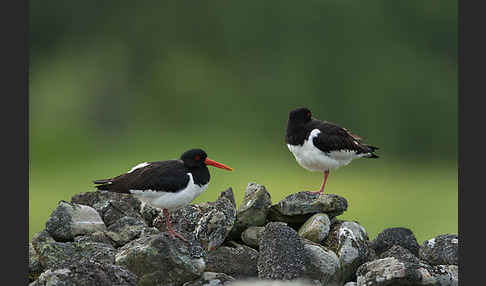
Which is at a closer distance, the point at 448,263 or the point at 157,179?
the point at 157,179

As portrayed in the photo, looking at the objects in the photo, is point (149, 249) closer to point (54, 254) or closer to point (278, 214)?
point (54, 254)

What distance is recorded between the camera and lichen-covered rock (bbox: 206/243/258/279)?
678cm

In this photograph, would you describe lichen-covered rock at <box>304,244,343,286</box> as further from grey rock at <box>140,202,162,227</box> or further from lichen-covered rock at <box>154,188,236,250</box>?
grey rock at <box>140,202,162,227</box>

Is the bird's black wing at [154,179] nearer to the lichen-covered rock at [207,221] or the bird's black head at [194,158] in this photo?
the bird's black head at [194,158]

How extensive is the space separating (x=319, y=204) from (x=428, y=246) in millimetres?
1438

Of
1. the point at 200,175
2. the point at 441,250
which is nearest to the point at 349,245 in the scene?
the point at 441,250

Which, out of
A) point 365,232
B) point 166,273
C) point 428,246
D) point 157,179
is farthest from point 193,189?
point 428,246

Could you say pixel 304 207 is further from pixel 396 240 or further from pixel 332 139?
pixel 396 240

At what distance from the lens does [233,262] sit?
681 centimetres

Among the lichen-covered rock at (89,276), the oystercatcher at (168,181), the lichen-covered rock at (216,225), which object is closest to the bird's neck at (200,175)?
the oystercatcher at (168,181)

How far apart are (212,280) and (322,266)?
3.97 feet

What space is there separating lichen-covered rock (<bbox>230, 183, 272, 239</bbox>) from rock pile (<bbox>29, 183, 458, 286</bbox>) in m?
0.01

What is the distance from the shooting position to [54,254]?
21.9 feet

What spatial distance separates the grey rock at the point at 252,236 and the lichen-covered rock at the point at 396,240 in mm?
1565
